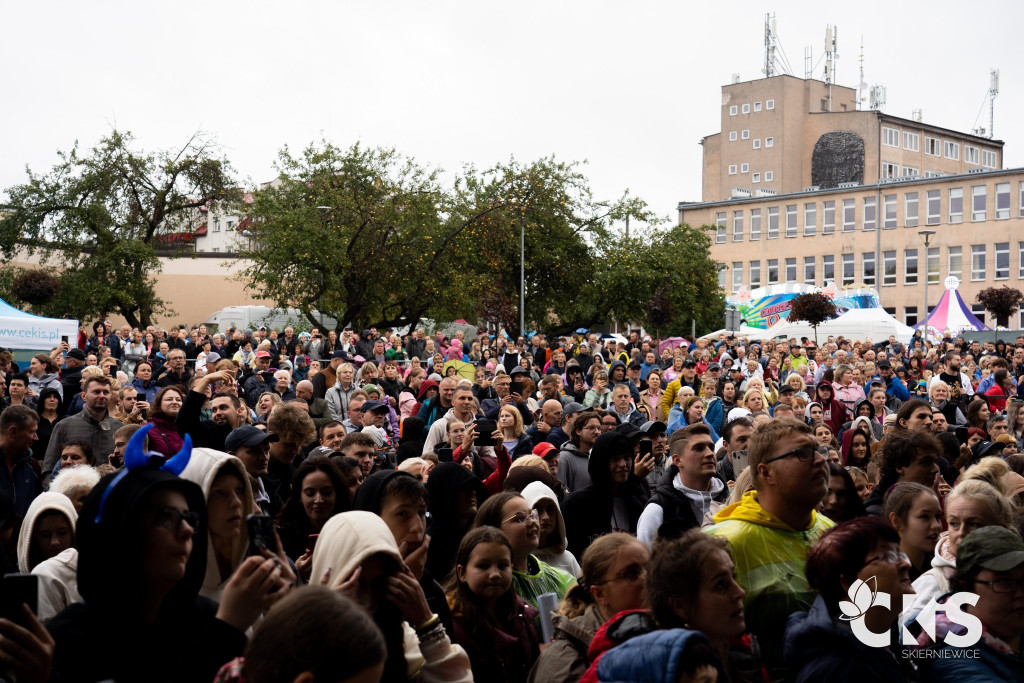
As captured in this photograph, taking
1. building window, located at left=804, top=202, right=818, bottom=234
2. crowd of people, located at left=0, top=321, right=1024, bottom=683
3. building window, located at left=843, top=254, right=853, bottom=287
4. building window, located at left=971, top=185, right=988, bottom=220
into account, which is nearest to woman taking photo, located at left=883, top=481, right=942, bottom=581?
crowd of people, located at left=0, top=321, right=1024, bottom=683

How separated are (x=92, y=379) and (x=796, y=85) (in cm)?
8305

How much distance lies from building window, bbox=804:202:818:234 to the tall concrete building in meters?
0.07

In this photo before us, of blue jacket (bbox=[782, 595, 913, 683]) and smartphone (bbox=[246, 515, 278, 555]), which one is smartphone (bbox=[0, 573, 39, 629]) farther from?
blue jacket (bbox=[782, 595, 913, 683])

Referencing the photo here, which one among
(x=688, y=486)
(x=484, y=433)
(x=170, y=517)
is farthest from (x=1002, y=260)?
(x=170, y=517)

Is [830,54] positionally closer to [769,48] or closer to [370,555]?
[769,48]

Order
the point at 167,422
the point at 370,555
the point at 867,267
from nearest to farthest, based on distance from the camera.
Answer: the point at 370,555 < the point at 167,422 < the point at 867,267

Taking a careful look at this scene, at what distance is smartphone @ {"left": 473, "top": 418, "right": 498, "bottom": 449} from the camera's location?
804 centimetres

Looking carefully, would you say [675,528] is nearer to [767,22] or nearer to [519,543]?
[519,543]

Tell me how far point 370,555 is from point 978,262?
236 feet

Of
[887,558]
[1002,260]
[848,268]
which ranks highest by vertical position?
[1002,260]

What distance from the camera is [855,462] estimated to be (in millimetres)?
9609

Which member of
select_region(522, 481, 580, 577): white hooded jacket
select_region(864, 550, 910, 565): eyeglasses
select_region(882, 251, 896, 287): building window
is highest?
select_region(882, 251, 896, 287): building window

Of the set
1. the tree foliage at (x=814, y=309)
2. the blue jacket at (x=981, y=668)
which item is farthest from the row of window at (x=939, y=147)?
the blue jacket at (x=981, y=668)

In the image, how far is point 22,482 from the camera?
292 inches
